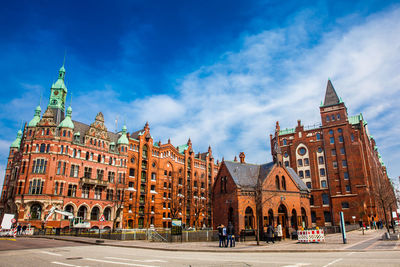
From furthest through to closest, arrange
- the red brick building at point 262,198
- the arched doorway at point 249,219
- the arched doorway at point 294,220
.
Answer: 1. the arched doorway at point 294,220
2. the red brick building at point 262,198
3. the arched doorway at point 249,219

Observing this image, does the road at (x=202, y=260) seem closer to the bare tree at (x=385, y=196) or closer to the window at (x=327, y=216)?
the bare tree at (x=385, y=196)

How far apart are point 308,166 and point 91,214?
51.5 meters

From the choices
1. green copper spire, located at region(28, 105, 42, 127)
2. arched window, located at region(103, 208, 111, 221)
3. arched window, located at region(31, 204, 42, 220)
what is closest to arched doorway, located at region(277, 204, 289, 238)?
arched window, located at region(103, 208, 111, 221)

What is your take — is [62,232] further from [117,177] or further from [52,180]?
[117,177]

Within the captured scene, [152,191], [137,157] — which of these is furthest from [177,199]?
[137,157]

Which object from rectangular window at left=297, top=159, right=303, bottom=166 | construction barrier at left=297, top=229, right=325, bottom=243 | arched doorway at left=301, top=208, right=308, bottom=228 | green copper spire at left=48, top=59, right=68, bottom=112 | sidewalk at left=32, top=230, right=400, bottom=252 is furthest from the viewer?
rectangular window at left=297, top=159, right=303, bottom=166

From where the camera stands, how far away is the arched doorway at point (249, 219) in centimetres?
3503

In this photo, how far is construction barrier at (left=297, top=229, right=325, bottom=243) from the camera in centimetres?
2481

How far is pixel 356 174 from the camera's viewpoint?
210 ft

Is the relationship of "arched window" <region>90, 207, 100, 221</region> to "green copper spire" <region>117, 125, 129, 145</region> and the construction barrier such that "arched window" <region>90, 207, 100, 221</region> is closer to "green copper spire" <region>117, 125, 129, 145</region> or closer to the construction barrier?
"green copper spire" <region>117, 125, 129, 145</region>

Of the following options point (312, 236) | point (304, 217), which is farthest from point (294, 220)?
point (312, 236)

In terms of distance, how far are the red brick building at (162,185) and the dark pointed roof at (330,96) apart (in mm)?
37751

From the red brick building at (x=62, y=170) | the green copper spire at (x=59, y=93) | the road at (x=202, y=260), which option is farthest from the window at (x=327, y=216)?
the green copper spire at (x=59, y=93)

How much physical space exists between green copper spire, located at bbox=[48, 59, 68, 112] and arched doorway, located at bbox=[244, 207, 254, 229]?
4715cm
